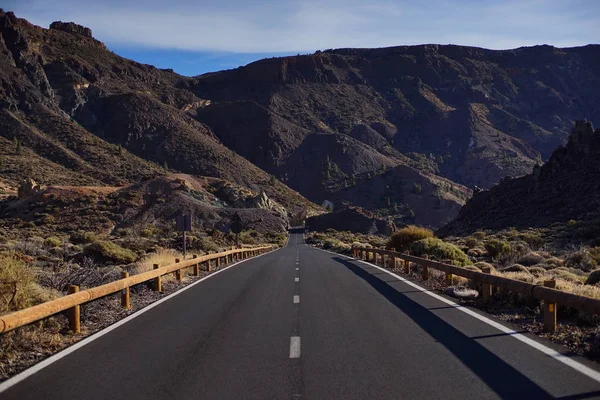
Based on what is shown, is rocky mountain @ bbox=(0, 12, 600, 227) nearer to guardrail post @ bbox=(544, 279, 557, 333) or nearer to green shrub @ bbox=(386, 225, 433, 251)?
green shrub @ bbox=(386, 225, 433, 251)

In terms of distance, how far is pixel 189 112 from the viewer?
183250 mm

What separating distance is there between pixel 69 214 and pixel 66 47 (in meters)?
116

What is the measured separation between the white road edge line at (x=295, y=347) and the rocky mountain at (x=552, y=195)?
36.5 metres

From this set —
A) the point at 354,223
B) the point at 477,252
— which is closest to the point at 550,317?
the point at 477,252

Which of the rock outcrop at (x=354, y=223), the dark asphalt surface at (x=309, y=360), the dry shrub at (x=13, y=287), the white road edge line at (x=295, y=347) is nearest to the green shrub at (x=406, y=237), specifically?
the dark asphalt surface at (x=309, y=360)

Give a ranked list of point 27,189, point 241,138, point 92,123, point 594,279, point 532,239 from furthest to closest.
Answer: point 241,138, point 92,123, point 27,189, point 532,239, point 594,279

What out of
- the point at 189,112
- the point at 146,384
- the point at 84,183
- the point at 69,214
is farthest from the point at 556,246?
the point at 189,112

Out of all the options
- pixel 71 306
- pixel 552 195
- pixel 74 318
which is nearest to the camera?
pixel 71 306

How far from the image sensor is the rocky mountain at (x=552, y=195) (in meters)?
45.8

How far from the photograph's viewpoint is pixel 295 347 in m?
8.34

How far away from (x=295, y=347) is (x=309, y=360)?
2.60 feet

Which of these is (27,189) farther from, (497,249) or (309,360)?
(309,360)

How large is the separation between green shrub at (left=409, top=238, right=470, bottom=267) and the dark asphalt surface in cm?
1298

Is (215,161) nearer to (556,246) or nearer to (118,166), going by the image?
(118,166)
